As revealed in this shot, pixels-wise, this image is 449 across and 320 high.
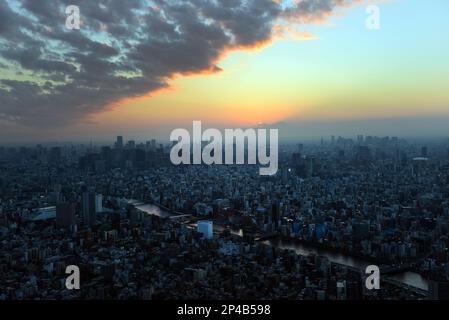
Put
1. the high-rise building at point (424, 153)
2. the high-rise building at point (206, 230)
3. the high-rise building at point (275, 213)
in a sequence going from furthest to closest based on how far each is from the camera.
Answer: the high-rise building at point (424, 153) < the high-rise building at point (275, 213) < the high-rise building at point (206, 230)

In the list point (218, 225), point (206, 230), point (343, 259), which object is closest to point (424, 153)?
point (218, 225)

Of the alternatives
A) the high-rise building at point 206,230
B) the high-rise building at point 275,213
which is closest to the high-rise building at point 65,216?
the high-rise building at point 206,230

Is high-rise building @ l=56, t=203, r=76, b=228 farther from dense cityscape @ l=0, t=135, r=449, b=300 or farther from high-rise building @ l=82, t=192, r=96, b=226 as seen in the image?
high-rise building @ l=82, t=192, r=96, b=226

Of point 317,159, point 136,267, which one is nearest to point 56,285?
point 136,267
